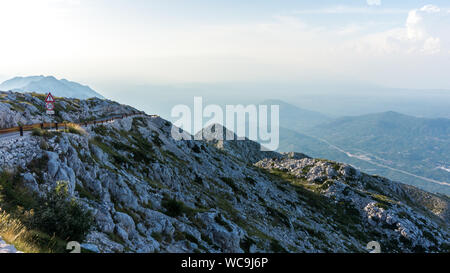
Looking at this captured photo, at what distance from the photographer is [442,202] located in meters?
121

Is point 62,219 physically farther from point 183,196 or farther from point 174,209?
point 183,196

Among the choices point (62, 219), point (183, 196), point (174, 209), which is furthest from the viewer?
point (183, 196)

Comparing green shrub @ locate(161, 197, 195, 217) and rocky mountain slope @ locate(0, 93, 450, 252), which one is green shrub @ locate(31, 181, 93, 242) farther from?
green shrub @ locate(161, 197, 195, 217)

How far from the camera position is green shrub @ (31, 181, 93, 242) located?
1257cm

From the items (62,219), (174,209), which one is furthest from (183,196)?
(62,219)

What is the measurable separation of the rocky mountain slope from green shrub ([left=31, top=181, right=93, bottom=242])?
642mm

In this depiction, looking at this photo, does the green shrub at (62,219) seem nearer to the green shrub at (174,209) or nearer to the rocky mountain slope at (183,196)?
the rocky mountain slope at (183,196)

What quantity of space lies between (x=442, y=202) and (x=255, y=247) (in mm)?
140853

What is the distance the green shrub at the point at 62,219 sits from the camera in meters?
12.6

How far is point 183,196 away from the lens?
1346 inches

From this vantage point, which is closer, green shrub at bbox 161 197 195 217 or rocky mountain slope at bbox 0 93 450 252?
rocky mountain slope at bbox 0 93 450 252

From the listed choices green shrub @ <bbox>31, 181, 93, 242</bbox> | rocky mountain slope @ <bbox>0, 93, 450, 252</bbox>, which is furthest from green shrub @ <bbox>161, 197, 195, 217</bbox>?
green shrub @ <bbox>31, 181, 93, 242</bbox>

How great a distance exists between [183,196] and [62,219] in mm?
21859
